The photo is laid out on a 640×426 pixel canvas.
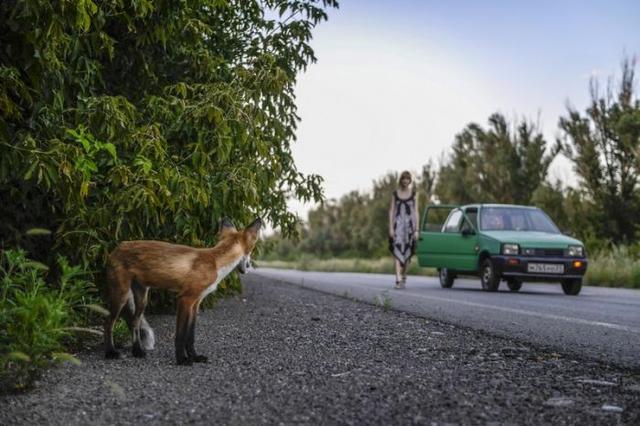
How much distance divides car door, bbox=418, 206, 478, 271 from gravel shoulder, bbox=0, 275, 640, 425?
8.59 meters

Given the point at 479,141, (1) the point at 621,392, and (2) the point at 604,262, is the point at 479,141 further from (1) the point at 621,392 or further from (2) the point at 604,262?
(1) the point at 621,392

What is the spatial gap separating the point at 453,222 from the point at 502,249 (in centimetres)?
250

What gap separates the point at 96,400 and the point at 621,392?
2.92 m

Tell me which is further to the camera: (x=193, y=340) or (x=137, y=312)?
(x=137, y=312)

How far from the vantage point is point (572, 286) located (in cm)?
1405

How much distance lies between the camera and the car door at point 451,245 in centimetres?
1520

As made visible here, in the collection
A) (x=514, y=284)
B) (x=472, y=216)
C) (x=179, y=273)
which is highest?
(x=472, y=216)

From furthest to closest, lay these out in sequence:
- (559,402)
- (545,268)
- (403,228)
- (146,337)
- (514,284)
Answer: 1. (514,284)
2. (403,228)
3. (545,268)
4. (146,337)
5. (559,402)

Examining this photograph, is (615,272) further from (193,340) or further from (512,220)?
(193,340)

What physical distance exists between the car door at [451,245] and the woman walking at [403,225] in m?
0.62

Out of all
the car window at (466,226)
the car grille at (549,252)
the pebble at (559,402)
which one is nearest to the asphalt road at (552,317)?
the car grille at (549,252)

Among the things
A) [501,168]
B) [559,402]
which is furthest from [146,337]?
[501,168]

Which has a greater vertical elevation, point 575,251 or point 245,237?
point 575,251

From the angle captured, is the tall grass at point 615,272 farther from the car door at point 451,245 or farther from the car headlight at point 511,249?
the car headlight at point 511,249
